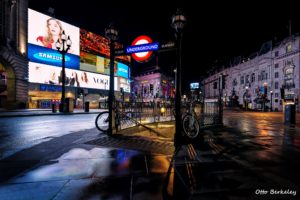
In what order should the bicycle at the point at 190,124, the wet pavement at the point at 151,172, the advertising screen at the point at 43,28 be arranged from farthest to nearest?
the advertising screen at the point at 43,28
the bicycle at the point at 190,124
the wet pavement at the point at 151,172

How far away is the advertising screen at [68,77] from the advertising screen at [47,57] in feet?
3.42

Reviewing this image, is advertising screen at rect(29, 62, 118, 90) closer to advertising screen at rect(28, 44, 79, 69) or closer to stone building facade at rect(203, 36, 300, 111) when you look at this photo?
advertising screen at rect(28, 44, 79, 69)

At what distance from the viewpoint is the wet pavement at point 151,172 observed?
280 cm

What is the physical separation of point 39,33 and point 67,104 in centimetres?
2610

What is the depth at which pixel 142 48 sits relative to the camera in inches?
272

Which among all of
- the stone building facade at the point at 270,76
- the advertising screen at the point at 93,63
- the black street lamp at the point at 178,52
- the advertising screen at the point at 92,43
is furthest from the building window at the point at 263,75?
Answer: the black street lamp at the point at 178,52

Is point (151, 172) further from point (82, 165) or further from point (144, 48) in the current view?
point (144, 48)

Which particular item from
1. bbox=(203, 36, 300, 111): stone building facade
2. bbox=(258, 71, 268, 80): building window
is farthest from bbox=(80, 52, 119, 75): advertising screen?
bbox=(258, 71, 268, 80): building window

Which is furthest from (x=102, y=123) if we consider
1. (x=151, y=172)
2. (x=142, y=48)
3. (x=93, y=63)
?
(x=93, y=63)

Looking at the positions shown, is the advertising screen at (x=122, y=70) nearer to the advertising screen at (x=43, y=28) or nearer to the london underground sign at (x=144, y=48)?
the advertising screen at (x=43, y=28)

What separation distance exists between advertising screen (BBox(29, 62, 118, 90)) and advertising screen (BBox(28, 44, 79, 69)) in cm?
104

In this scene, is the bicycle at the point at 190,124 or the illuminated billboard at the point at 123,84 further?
the illuminated billboard at the point at 123,84

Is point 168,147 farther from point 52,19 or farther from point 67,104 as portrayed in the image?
point 52,19

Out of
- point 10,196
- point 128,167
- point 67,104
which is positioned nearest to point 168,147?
point 128,167
